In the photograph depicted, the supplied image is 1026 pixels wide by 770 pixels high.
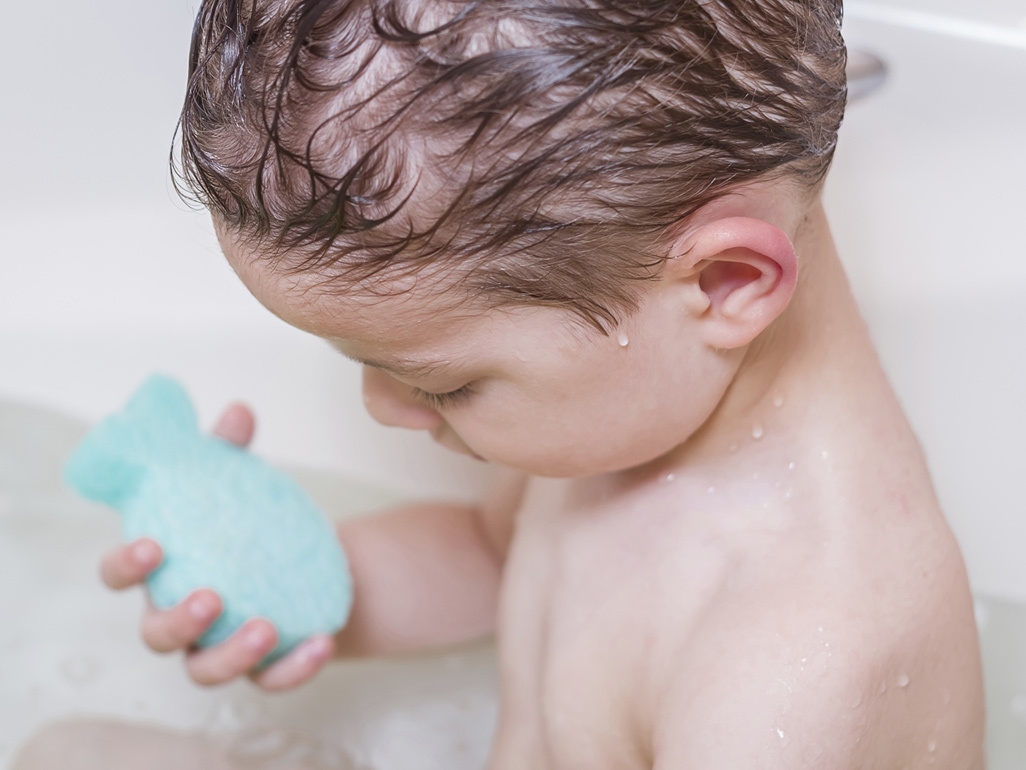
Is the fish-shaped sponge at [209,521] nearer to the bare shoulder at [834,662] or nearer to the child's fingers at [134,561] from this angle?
the child's fingers at [134,561]

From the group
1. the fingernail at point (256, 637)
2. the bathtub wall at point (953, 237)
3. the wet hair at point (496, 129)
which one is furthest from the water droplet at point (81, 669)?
the bathtub wall at point (953, 237)

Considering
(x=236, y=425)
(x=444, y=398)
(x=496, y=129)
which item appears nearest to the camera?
(x=496, y=129)

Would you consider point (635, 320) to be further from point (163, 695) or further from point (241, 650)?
point (163, 695)

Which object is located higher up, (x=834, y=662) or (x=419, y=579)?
(x=834, y=662)

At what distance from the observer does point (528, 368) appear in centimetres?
61

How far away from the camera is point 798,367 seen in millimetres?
685

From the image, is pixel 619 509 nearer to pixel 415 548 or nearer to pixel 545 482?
pixel 545 482

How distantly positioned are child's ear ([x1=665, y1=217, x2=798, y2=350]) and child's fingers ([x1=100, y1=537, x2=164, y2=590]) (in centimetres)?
43

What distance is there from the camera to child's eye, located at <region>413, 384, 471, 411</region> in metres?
0.65

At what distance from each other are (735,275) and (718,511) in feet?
0.57

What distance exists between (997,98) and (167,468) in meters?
0.88

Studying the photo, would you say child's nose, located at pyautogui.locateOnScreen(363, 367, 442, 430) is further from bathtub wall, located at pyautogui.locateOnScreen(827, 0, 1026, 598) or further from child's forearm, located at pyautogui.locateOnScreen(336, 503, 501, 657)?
bathtub wall, located at pyautogui.locateOnScreen(827, 0, 1026, 598)

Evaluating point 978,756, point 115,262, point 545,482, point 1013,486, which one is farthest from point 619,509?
point 115,262

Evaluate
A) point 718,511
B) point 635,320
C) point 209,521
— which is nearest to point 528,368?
point 635,320
